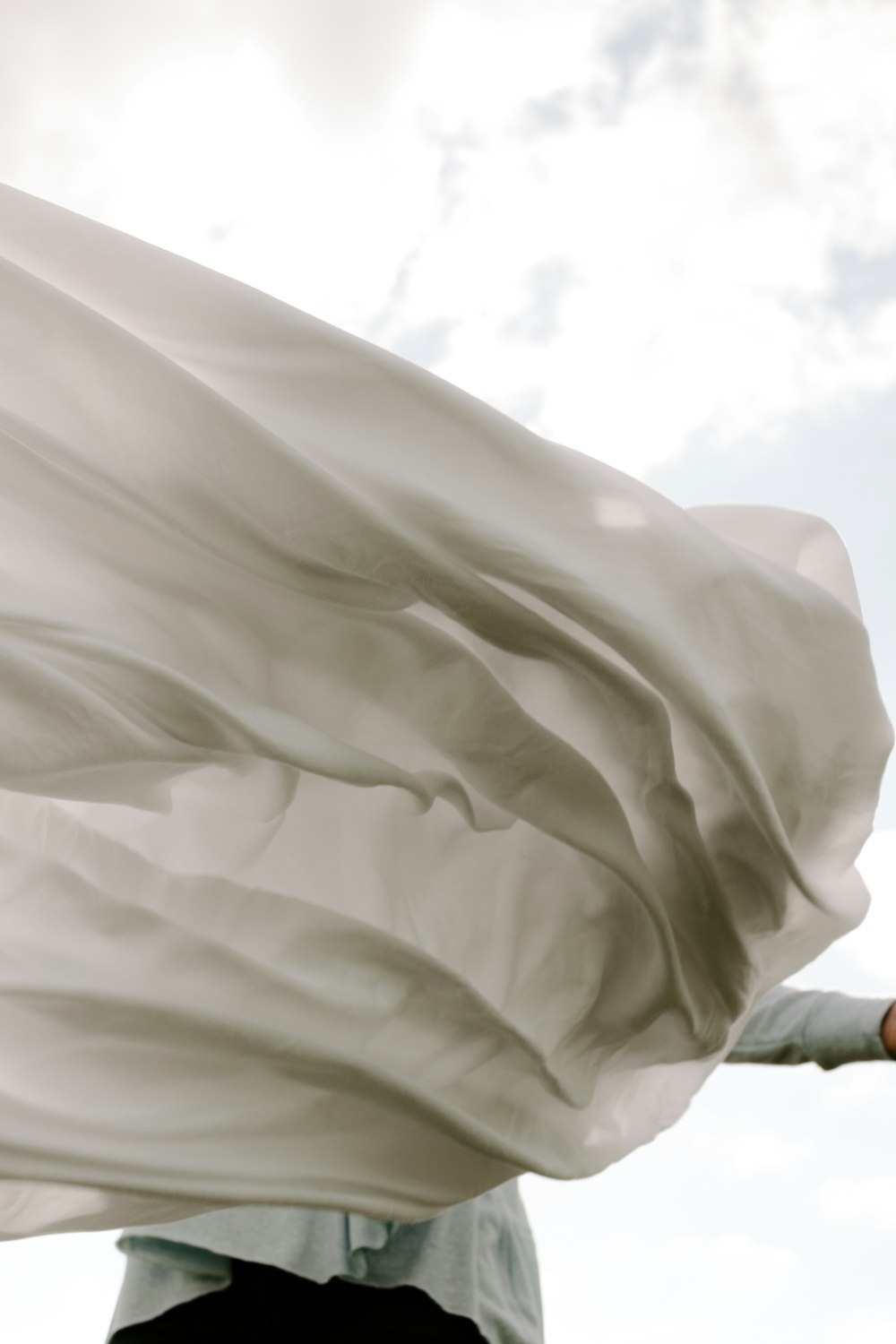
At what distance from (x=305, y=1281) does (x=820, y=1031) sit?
0.56m

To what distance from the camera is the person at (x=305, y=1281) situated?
113 centimetres

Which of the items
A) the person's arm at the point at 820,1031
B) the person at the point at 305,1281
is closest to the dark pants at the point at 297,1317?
the person at the point at 305,1281

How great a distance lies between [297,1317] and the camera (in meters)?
1.14

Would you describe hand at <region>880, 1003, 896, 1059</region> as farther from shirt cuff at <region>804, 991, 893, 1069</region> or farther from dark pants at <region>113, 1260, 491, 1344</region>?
dark pants at <region>113, 1260, 491, 1344</region>

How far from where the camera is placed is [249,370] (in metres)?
0.62

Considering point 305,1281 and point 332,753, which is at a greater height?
point 332,753

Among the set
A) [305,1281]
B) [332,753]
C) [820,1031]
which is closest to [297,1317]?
[305,1281]

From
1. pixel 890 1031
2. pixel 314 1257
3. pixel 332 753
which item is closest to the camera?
pixel 332 753

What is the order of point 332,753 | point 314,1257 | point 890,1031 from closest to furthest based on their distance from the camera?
point 332,753
point 314,1257
point 890,1031

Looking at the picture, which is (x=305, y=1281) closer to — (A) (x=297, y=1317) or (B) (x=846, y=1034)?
(A) (x=297, y=1317)

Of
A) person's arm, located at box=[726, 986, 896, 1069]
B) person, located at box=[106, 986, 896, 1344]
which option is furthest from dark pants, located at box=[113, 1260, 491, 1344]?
person's arm, located at box=[726, 986, 896, 1069]

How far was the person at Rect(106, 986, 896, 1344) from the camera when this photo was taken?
113cm

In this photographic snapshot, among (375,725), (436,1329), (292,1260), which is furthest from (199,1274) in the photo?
(375,725)

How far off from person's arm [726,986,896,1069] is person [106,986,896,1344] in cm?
37
